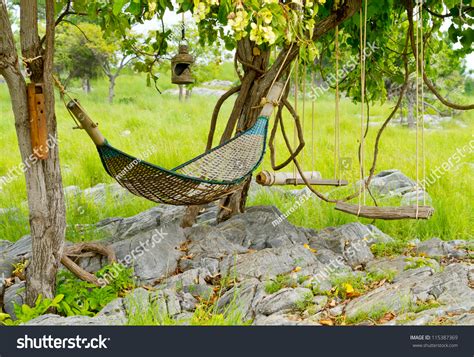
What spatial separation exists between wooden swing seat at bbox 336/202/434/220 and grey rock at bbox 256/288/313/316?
1.33 ft

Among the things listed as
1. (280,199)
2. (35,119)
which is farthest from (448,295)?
(280,199)

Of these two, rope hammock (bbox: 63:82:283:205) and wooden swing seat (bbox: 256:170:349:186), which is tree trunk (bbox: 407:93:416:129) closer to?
wooden swing seat (bbox: 256:170:349:186)

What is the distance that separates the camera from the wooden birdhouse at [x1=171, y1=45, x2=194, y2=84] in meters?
3.29

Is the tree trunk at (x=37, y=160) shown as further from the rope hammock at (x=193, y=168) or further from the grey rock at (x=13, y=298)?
the rope hammock at (x=193, y=168)

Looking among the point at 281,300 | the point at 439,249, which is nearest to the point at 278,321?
the point at 281,300

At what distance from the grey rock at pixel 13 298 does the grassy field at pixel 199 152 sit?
32.4 inches

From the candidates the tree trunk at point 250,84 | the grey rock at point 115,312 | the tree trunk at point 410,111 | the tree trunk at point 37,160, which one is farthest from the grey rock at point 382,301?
the tree trunk at point 410,111

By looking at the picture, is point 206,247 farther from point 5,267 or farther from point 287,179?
point 5,267

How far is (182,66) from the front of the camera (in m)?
3.36

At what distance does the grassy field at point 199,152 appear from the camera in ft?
13.8

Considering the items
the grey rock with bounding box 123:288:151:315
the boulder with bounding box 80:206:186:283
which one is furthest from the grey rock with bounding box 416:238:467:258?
the grey rock with bounding box 123:288:151:315
